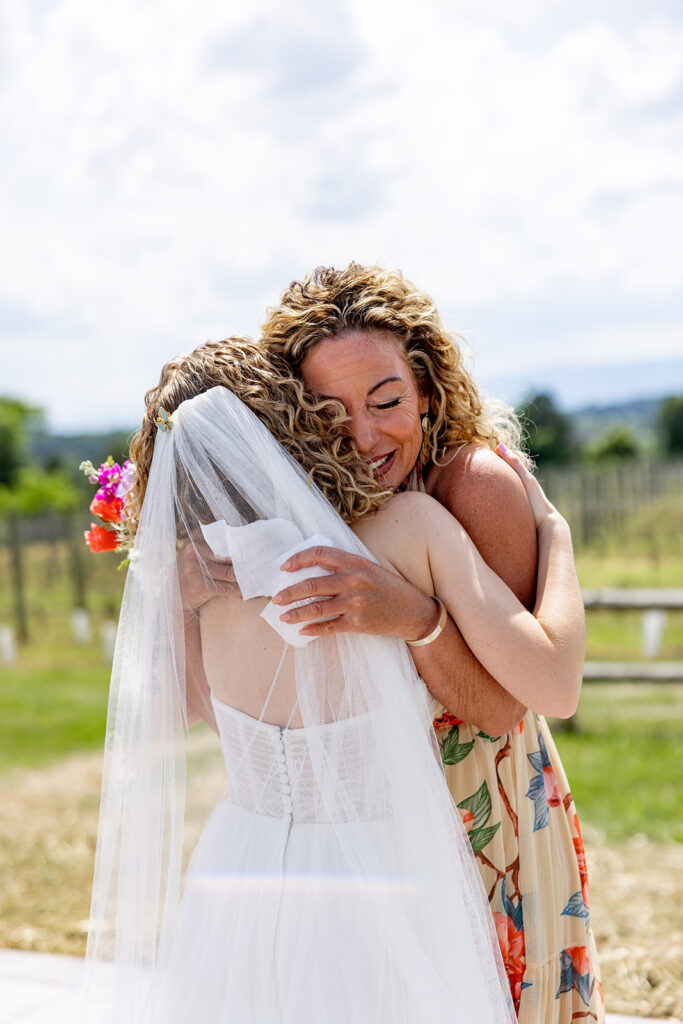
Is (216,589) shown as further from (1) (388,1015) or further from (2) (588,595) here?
(2) (588,595)

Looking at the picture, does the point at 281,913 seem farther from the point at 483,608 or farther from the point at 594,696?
the point at 594,696

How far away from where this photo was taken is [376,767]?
6.31 ft

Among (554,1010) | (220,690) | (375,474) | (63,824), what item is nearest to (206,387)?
(375,474)

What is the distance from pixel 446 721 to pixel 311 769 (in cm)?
38

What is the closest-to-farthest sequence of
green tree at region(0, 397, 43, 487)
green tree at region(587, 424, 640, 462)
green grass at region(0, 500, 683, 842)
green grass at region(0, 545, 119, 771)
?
1. green grass at region(0, 500, 683, 842)
2. green grass at region(0, 545, 119, 771)
3. green tree at region(587, 424, 640, 462)
4. green tree at region(0, 397, 43, 487)

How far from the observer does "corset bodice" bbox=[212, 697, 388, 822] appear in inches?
75.7

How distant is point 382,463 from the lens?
212cm

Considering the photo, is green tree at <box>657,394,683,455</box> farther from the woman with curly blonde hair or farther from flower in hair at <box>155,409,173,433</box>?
flower in hair at <box>155,409,173,433</box>

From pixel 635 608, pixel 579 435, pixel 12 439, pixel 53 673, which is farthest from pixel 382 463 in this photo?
pixel 12 439

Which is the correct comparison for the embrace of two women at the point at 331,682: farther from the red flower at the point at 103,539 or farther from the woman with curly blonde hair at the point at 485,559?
the red flower at the point at 103,539

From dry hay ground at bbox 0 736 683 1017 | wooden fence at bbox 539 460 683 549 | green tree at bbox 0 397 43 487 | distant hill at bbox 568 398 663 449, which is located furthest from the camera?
distant hill at bbox 568 398 663 449

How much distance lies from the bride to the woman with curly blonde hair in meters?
0.08

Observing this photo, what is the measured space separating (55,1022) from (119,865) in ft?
4.75

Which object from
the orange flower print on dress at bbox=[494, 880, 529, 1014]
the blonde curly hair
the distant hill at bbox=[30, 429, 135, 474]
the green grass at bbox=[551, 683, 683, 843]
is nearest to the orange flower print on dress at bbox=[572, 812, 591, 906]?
the orange flower print on dress at bbox=[494, 880, 529, 1014]
